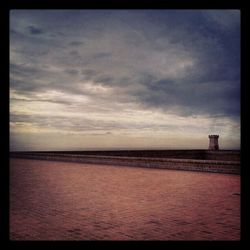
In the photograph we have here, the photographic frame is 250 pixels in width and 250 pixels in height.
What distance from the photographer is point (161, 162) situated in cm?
1616

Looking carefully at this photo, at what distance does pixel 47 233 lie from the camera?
509 cm

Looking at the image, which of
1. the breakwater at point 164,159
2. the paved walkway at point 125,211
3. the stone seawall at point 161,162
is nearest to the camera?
the paved walkway at point 125,211

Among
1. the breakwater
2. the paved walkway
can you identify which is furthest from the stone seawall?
the paved walkway

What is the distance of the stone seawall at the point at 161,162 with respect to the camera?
13.4 metres

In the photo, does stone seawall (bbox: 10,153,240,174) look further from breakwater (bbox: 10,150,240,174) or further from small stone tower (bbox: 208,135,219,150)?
small stone tower (bbox: 208,135,219,150)

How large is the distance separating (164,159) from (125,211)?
961cm

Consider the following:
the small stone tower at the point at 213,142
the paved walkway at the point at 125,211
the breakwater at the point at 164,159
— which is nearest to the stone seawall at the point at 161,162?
the breakwater at the point at 164,159

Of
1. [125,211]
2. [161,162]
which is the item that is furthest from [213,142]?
[125,211]

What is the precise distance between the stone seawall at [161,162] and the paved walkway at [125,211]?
2991 mm

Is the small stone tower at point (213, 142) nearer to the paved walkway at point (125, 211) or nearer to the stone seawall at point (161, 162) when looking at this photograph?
the stone seawall at point (161, 162)

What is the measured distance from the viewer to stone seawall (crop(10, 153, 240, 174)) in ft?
44.0
